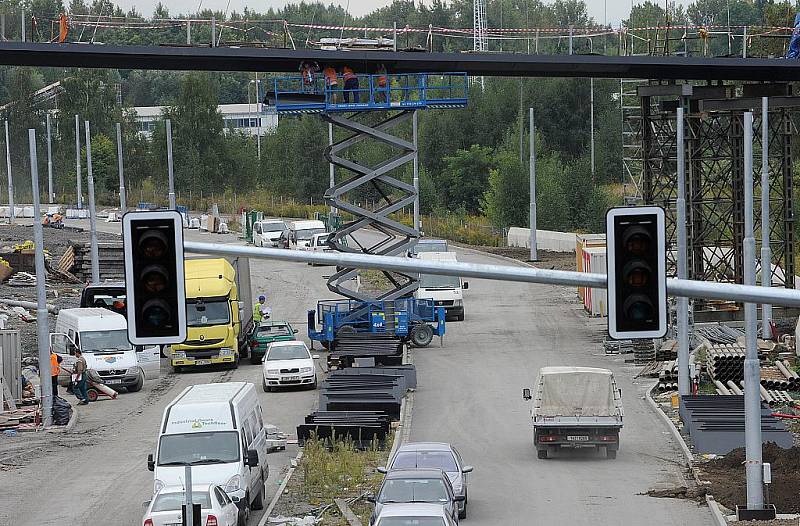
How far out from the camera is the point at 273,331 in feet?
144

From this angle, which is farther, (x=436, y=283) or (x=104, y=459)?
(x=436, y=283)

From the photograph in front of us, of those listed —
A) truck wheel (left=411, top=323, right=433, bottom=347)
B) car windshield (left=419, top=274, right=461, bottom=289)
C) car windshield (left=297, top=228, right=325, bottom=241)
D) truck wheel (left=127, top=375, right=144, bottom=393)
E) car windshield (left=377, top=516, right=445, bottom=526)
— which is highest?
car windshield (left=377, top=516, right=445, bottom=526)

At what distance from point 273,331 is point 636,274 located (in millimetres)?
35328

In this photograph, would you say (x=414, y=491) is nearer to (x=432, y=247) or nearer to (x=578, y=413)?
(x=578, y=413)

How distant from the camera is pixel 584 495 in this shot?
24.3 metres

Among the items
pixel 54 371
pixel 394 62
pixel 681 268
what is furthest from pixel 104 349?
pixel 681 268

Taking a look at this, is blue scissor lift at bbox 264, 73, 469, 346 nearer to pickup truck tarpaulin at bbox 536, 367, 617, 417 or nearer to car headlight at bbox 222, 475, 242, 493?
pickup truck tarpaulin at bbox 536, 367, 617, 417

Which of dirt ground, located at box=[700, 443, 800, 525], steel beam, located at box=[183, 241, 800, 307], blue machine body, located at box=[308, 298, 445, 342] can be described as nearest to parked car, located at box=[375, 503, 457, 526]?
dirt ground, located at box=[700, 443, 800, 525]

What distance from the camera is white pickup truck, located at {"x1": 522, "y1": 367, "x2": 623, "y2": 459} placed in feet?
89.9

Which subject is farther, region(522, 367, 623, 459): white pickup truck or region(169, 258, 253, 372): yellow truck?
region(169, 258, 253, 372): yellow truck

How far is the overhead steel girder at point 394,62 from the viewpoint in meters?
38.0

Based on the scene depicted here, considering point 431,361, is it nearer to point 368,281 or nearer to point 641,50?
point 368,281

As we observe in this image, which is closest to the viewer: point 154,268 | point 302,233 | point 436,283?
point 154,268

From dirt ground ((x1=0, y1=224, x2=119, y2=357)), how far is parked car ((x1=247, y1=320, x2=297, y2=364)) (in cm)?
790
